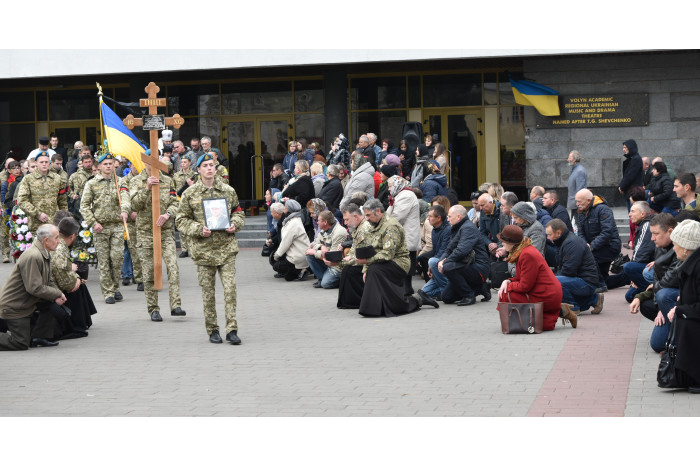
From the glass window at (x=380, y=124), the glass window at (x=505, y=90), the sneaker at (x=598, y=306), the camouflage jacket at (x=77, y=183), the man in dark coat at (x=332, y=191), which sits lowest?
the sneaker at (x=598, y=306)

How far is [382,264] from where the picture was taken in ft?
39.9

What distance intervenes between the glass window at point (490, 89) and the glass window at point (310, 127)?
15.4ft

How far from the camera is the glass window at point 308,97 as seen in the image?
88.5ft

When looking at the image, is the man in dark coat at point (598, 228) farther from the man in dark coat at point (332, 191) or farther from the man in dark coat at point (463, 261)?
the man in dark coat at point (332, 191)

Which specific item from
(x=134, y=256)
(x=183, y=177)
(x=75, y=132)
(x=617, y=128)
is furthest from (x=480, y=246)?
(x=75, y=132)

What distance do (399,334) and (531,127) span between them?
13604mm

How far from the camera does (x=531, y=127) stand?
76.7 ft

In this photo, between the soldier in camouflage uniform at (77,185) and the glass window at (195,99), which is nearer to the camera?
the soldier in camouflage uniform at (77,185)

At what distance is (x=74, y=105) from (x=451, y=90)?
1155cm

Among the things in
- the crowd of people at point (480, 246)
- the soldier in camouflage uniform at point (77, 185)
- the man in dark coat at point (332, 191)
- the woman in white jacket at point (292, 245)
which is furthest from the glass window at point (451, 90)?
the soldier in camouflage uniform at point (77, 185)

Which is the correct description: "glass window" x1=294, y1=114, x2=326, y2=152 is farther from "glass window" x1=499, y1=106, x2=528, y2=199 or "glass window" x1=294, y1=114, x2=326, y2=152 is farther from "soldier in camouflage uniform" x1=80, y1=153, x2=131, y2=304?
"soldier in camouflage uniform" x1=80, y1=153, x2=131, y2=304

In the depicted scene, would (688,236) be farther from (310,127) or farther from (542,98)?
(310,127)

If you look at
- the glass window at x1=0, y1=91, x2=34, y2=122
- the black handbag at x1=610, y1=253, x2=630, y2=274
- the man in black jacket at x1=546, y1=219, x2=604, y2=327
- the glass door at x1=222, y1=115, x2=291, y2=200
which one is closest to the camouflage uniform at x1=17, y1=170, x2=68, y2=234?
the man in black jacket at x1=546, y1=219, x2=604, y2=327

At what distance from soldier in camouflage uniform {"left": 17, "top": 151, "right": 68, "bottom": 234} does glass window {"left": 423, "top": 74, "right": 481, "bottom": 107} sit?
42.0ft
